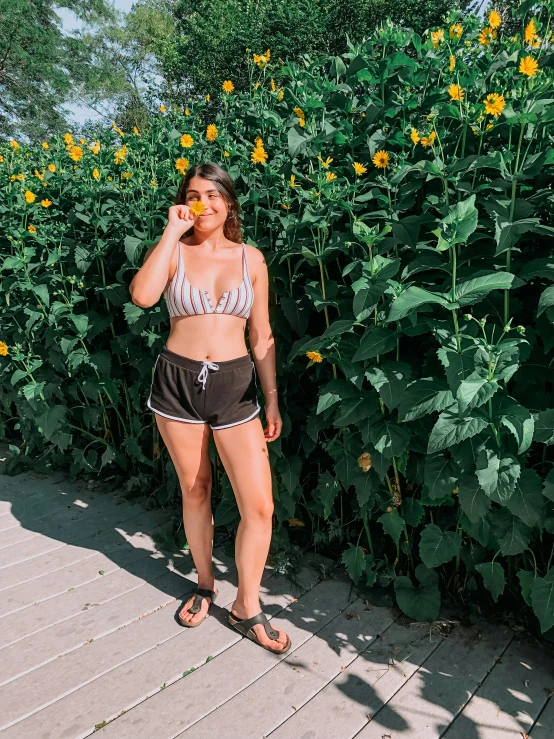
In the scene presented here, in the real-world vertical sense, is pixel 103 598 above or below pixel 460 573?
below

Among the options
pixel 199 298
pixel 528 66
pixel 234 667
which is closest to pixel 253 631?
pixel 234 667

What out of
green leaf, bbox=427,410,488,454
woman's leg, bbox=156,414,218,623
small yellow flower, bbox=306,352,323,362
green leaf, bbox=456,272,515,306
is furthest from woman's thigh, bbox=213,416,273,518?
green leaf, bbox=456,272,515,306

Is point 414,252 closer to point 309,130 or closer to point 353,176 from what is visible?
point 353,176

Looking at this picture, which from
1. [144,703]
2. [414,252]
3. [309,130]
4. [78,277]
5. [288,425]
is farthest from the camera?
[78,277]

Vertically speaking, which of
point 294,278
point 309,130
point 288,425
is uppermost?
point 309,130

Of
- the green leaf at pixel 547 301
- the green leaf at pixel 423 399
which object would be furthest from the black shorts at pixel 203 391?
the green leaf at pixel 547 301

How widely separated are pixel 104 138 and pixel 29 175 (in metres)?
0.70

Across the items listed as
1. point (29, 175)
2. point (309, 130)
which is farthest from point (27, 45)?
point (309, 130)

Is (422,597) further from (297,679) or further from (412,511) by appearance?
(297,679)

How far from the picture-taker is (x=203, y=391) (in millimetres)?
2334

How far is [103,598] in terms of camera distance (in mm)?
2852

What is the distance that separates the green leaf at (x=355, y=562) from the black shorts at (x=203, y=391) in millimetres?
815

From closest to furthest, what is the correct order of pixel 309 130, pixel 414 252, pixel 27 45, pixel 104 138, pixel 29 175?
pixel 414 252 → pixel 309 130 → pixel 104 138 → pixel 29 175 → pixel 27 45

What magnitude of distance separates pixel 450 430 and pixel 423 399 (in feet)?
0.54
